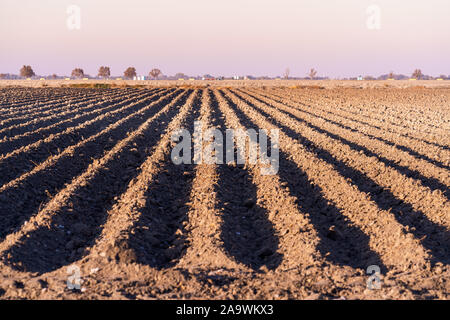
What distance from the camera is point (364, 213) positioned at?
6.62m

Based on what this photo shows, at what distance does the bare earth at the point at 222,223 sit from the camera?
179 inches

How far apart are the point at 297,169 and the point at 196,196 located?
9.34ft

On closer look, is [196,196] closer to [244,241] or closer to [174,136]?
[244,241]

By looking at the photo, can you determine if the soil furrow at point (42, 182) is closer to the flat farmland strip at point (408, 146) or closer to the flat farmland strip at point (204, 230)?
the flat farmland strip at point (204, 230)

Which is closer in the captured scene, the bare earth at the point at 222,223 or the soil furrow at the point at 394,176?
the bare earth at the point at 222,223

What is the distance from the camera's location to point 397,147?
461 inches

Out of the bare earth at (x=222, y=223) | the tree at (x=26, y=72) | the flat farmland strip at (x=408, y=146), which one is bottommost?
the bare earth at (x=222, y=223)

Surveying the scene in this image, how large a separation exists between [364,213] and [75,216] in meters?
4.24

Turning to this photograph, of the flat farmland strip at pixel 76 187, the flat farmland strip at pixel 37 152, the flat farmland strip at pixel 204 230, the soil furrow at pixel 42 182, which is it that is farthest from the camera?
the flat farmland strip at pixel 37 152

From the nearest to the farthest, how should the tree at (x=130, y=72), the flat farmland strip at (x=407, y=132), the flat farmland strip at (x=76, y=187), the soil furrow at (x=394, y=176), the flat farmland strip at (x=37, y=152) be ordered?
the flat farmland strip at (x=76, y=187)
the soil furrow at (x=394, y=176)
the flat farmland strip at (x=37, y=152)
the flat farmland strip at (x=407, y=132)
the tree at (x=130, y=72)

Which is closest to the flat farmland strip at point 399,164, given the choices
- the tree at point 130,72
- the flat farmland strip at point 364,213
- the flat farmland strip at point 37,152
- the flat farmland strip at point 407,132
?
the flat farmland strip at point 364,213

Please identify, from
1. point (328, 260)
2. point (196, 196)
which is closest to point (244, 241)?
point (328, 260)

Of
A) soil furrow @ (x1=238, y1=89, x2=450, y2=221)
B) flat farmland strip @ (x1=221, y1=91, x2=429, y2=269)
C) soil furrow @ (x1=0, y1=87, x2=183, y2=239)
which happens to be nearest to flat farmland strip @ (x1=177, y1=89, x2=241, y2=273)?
flat farmland strip @ (x1=221, y1=91, x2=429, y2=269)

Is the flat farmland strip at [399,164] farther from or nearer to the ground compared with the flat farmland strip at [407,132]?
nearer to the ground
